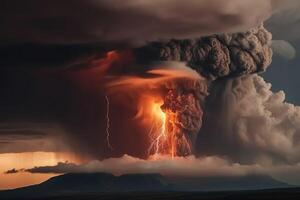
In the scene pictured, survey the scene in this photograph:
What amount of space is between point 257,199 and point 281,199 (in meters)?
14.3

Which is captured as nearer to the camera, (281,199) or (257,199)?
(281,199)

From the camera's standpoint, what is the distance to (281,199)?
16600 cm

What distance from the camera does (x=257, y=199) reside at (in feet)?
589
